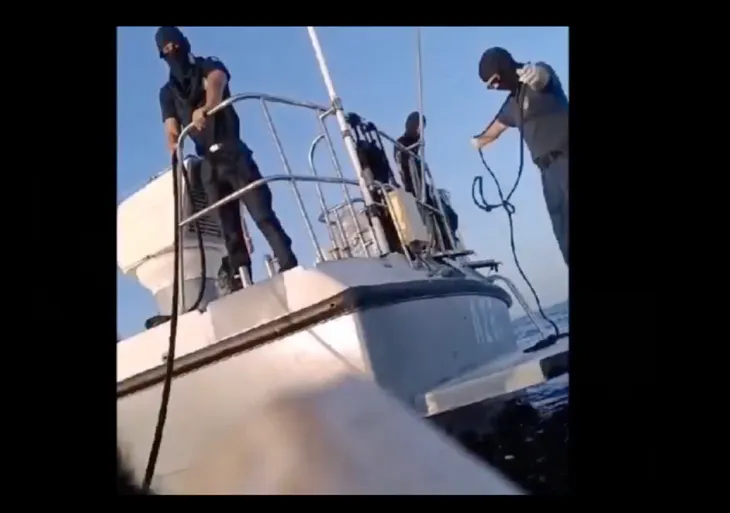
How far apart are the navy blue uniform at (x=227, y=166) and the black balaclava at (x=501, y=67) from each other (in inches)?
30.4

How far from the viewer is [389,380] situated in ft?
5.74

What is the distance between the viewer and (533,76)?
6.97ft

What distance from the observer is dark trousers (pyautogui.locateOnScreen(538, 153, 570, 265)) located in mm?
2199

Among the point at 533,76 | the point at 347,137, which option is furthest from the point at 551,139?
the point at 347,137

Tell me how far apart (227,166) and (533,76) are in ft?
3.19

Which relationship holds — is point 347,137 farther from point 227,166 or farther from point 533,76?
point 533,76

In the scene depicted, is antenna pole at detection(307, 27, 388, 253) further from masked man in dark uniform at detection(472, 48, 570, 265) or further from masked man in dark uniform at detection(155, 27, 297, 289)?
masked man in dark uniform at detection(472, 48, 570, 265)

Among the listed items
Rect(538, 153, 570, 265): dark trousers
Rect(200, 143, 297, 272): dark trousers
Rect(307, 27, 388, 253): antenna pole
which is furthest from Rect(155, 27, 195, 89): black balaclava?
Rect(538, 153, 570, 265): dark trousers
